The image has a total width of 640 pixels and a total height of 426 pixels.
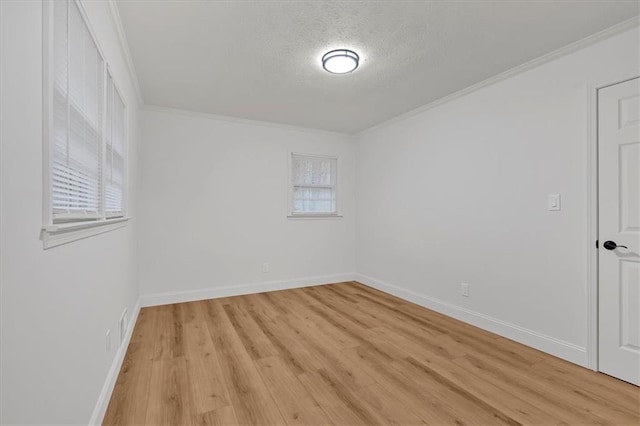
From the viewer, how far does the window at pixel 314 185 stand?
4793 millimetres

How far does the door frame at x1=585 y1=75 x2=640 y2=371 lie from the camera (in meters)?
2.28

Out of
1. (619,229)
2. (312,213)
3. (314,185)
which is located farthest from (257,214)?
(619,229)

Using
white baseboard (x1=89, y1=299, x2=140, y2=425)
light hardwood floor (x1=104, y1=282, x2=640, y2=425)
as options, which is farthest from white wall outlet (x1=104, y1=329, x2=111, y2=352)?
light hardwood floor (x1=104, y1=282, x2=640, y2=425)

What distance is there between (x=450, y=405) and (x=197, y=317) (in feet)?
8.64

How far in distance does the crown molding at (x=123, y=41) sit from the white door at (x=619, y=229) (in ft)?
11.3

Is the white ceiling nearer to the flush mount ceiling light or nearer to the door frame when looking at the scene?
the flush mount ceiling light

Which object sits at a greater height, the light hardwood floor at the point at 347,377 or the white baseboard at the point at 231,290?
the white baseboard at the point at 231,290

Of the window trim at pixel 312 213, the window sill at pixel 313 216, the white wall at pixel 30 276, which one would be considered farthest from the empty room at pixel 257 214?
the window sill at pixel 313 216

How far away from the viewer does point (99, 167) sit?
5.55 feet

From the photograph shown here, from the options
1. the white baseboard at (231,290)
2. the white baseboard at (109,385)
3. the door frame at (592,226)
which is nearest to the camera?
the white baseboard at (109,385)

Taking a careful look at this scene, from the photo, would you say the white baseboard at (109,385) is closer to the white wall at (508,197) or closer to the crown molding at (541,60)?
the white wall at (508,197)

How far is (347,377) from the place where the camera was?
216 cm

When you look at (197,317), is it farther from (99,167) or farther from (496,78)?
(496,78)

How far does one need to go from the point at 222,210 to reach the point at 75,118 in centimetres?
292
